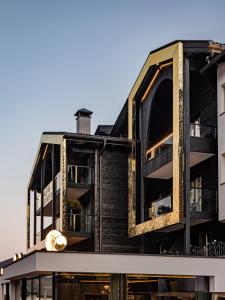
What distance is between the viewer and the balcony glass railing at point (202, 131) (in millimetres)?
24358

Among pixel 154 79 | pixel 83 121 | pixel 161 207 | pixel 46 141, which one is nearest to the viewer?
pixel 161 207

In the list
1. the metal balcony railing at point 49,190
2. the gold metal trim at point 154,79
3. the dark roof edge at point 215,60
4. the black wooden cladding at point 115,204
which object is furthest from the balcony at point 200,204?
the metal balcony railing at point 49,190

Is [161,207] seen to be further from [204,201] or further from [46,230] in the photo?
[46,230]

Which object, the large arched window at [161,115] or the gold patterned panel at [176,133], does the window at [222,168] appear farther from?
the large arched window at [161,115]

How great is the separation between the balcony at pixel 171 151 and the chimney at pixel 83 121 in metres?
7.92

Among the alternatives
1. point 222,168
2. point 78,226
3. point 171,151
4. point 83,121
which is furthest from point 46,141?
point 222,168

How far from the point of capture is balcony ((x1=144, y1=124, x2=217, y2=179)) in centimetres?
2403

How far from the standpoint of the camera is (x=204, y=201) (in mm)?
24141

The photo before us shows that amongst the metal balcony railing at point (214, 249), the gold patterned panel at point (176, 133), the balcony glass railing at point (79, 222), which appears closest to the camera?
the metal balcony railing at point (214, 249)

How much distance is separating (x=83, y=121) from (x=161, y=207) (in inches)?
442

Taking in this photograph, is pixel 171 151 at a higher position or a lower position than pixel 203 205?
higher

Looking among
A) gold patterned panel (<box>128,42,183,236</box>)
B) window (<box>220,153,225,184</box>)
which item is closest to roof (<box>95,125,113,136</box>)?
gold patterned panel (<box>128,42,183,236</box>)

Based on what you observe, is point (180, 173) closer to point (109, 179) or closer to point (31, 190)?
point (109, 179)

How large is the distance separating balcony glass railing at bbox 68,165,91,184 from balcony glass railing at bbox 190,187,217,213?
336 inches
